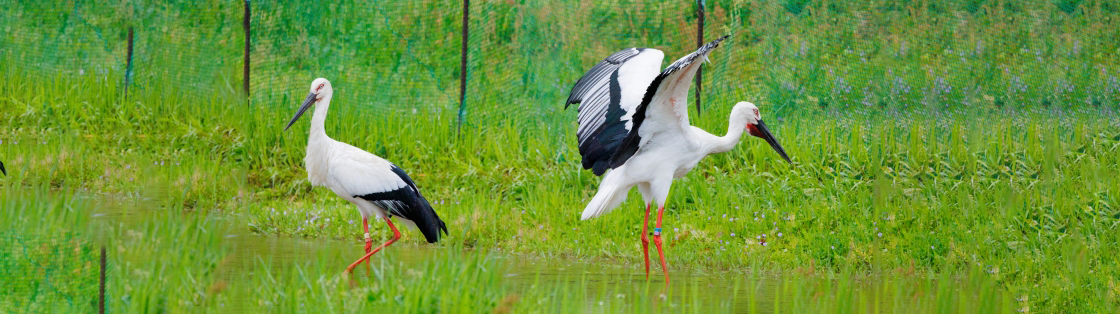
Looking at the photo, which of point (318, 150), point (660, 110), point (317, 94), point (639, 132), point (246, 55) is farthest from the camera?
point (246, 55)

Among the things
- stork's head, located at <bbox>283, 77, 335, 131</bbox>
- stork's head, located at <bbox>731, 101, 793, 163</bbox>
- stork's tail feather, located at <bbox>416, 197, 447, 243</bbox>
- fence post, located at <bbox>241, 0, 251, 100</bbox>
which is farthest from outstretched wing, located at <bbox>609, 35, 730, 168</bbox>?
fence post, located at <bbox>241, 0, 251, 100</bbox>

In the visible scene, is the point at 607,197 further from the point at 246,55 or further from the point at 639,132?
the point at 246,55

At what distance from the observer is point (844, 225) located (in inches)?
290

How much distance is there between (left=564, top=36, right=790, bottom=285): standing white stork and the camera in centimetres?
634

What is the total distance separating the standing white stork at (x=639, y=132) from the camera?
20.8 feet

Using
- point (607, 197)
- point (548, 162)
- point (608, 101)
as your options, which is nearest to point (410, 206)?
point (607, 197)

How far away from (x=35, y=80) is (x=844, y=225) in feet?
27.1

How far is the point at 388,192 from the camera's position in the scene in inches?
275

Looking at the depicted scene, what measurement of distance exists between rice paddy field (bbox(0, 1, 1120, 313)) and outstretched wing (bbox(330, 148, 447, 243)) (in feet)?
0.98

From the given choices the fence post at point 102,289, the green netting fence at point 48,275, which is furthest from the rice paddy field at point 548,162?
the fence post at point 102,289

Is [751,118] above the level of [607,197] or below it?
above

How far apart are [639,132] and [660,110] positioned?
11.2 inches

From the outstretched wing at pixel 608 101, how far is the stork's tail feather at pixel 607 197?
15 cm

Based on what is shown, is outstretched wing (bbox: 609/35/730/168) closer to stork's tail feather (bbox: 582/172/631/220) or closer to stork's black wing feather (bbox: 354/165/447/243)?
stork's tail feather (bbox: 582/172/631/220)
